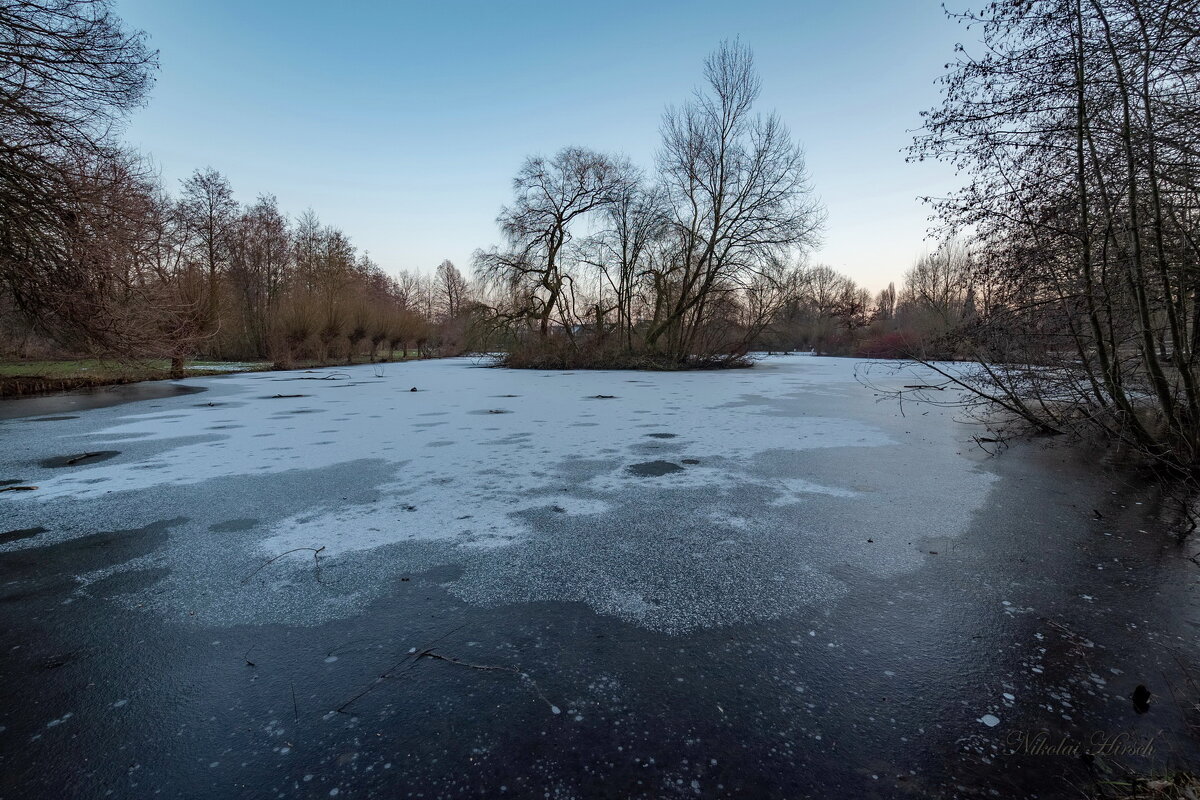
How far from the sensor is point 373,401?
32.7 feet

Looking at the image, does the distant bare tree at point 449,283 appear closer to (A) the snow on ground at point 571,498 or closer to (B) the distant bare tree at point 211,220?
(B) the distant bare tree at point 211,220

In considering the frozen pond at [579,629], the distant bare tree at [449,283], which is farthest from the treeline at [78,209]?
the distant bare tree at [449,283]

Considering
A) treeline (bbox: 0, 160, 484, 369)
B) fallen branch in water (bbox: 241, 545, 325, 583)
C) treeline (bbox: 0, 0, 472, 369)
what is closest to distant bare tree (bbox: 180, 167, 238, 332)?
treeline (bbox: 0, 160, 484, 369)

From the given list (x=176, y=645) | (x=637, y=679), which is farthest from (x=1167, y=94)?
(x=176, y=645)

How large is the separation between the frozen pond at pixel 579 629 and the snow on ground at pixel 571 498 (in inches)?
1.2

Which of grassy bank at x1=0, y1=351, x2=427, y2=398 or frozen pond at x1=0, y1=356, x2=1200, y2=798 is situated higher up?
grassy bank at x1=0, y1=351, x2=427, y2=398

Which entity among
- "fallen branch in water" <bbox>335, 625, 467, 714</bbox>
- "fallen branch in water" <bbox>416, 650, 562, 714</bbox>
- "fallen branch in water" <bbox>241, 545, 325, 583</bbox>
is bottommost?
"fallen branch in water" <bbox>335, 625, 467, 714</bbox>

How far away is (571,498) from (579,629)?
1696 millimetres

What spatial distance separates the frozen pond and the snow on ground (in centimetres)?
3

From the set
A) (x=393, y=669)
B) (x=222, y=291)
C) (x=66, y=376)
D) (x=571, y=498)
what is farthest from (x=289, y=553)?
(x=222, y=291)

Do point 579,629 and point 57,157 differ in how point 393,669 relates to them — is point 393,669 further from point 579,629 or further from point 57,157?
point 57,157

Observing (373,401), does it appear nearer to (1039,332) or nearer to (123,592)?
(123,592)

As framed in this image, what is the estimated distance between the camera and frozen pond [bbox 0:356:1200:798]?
4.53 ft

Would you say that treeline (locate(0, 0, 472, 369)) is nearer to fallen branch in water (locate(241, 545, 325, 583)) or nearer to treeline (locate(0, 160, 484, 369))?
treeline (locate(0, 160, 484, 369))
